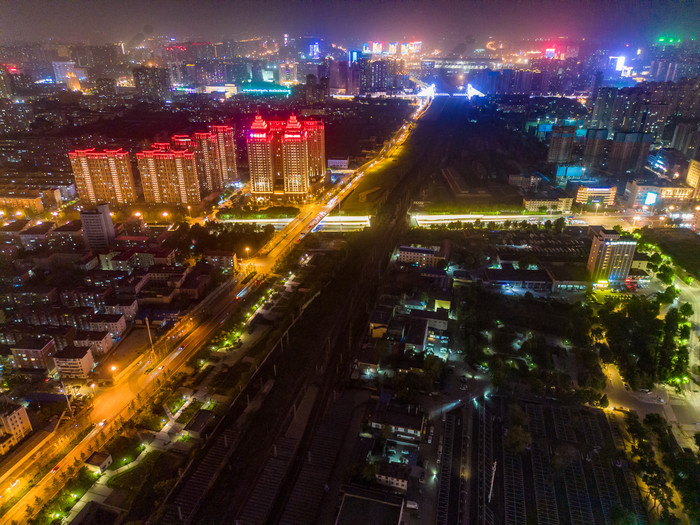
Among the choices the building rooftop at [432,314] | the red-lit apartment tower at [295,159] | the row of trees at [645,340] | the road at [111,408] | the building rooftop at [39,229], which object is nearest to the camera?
the road at [111,408]

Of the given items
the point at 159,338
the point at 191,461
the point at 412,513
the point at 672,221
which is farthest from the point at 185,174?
the point at 672,221

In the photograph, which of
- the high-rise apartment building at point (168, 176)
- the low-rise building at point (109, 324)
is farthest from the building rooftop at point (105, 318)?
the high-rise apartment building at point (168, 176)

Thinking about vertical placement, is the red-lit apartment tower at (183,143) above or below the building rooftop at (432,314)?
above

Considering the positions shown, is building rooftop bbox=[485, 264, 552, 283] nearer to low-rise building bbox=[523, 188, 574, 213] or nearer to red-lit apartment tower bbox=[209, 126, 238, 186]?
low-rise building bbox=[523, 188, 574, 213]

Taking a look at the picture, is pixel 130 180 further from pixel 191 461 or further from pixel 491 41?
pixel 491 41

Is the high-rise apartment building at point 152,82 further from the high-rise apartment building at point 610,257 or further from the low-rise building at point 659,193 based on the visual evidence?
the high-rise apartment building at point 610,257

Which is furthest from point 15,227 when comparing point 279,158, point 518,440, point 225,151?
point 518,440

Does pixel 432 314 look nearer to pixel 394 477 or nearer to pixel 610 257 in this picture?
pixel 394 477

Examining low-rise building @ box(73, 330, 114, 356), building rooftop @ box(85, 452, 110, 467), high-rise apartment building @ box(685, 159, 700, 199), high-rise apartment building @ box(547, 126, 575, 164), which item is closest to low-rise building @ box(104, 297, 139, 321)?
low-rise building @ box(73, 330, 114, 356)
